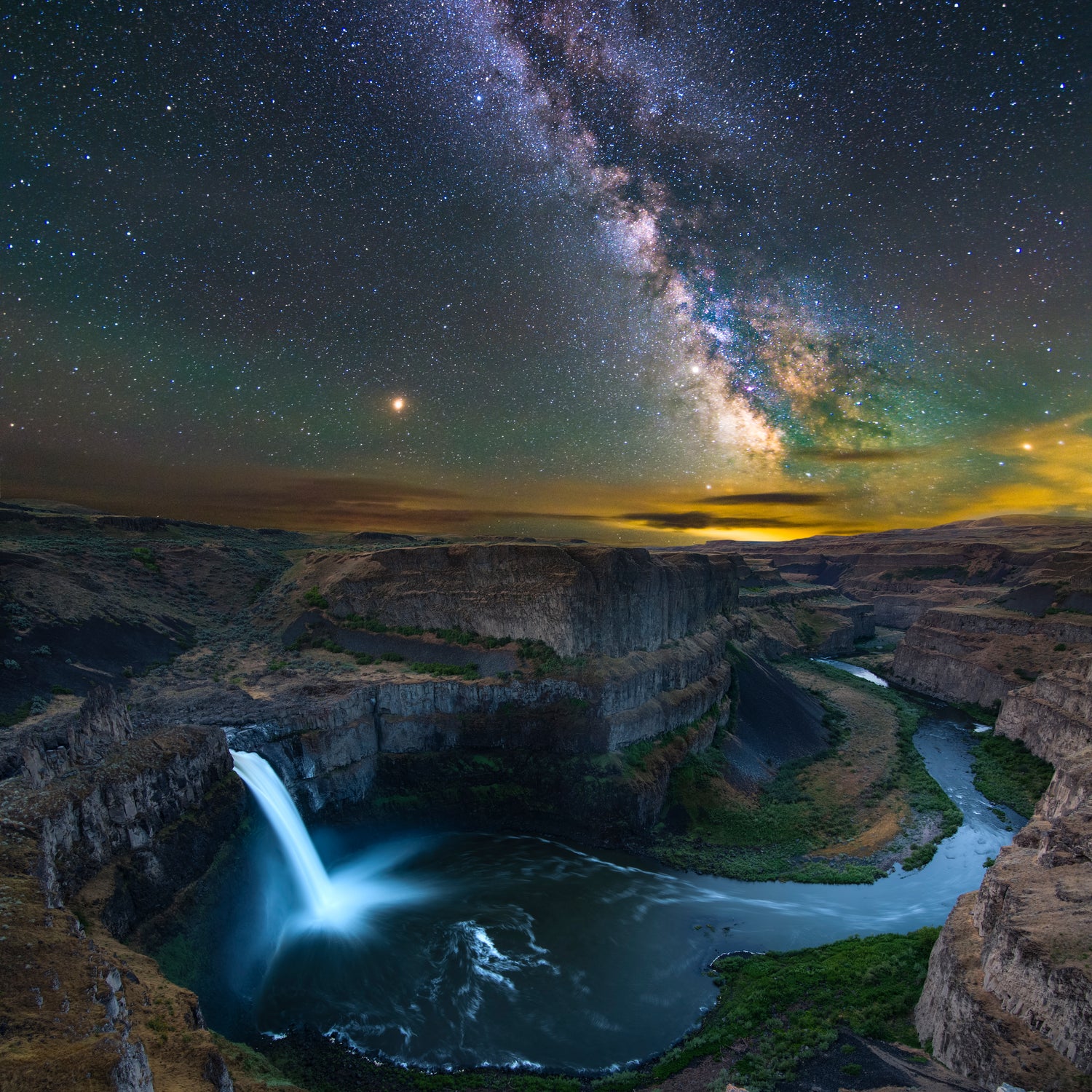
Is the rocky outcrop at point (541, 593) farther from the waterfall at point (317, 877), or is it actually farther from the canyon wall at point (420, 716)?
the waterfall at point (317, 877)

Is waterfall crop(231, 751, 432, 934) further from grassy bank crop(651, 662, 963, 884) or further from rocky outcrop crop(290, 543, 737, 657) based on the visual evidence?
rocky outcrop crop(290, 543, 737, 657)

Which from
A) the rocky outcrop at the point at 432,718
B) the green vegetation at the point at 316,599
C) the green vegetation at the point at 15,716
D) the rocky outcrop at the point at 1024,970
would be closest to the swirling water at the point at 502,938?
the rocky outcrop at the point at 432,718

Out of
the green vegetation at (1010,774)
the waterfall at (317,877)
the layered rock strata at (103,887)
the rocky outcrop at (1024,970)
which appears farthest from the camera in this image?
the green vegetation at (1010,774)

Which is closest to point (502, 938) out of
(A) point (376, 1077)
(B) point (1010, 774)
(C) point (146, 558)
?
(A) point (376, 1077)

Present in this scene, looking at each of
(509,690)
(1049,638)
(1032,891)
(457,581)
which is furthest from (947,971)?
(1049,638)

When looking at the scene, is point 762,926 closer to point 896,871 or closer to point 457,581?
point 896,871

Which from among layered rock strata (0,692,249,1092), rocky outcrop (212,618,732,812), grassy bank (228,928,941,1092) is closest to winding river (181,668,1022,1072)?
grassy bank (228,928,941,1092)
